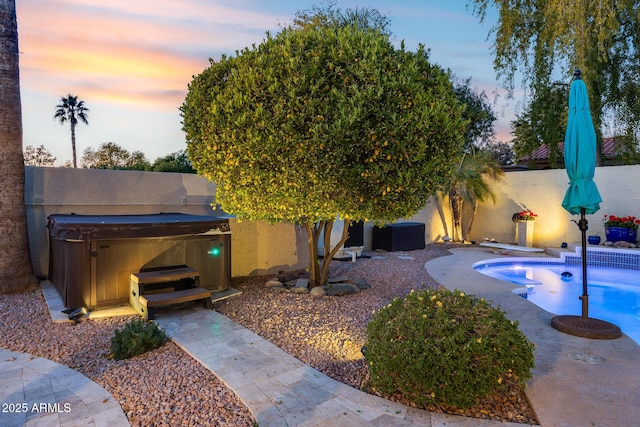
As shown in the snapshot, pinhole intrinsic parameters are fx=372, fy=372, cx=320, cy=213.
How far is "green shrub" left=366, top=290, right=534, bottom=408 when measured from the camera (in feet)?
8.52

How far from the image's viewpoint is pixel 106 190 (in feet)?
23.7

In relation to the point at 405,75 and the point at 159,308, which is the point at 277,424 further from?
the point at 405,75

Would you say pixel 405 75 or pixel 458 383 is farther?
pixel 405 75

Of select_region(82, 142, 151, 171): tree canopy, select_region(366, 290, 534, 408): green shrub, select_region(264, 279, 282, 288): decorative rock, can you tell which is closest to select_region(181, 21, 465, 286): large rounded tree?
select_region(366, 290, 534, 408): green shrub

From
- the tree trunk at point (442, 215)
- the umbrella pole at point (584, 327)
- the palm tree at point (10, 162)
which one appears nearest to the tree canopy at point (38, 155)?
the palm tree at point (10, 162)

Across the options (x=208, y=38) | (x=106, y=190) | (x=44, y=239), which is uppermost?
(x=208, y=38)

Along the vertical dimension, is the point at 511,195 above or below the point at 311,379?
above

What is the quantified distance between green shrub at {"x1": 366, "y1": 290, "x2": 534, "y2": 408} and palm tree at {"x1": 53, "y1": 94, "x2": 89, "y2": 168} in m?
32.4

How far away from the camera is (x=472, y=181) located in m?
13.3

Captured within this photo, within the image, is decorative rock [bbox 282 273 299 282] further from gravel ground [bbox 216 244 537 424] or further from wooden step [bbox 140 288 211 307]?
wooden step [bbox 140 288 211 307]

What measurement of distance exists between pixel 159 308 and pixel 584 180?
5817mm

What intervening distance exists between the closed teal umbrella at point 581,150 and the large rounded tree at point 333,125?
1.42 metres

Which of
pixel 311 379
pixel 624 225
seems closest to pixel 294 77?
pixel 311 379

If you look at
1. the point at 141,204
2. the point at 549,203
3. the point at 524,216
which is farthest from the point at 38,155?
the point at 549,203
